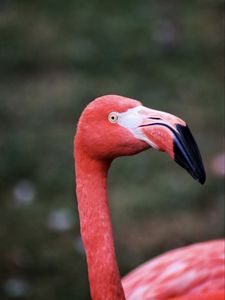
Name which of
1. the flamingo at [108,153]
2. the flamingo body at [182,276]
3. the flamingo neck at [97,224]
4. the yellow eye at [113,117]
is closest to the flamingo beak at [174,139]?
the flamingo at [108,153]

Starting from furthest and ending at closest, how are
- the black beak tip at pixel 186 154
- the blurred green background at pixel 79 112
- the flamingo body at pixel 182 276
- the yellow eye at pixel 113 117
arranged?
the blurred green background at pixel 79 112
the flamingo body at pixel 182 276
the yellow eye at pixel 113 117
the black beak tip at pixel 186 154

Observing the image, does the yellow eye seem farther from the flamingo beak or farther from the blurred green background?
the blurred green background

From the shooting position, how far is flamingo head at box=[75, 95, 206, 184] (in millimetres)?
2639

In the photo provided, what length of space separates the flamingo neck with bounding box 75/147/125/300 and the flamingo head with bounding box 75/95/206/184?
0.06 metres

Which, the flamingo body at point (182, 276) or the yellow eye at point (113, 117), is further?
the flamingo body at point (182, 276)

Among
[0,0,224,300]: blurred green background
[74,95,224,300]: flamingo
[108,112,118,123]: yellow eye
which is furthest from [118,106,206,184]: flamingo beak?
[0,0,224,300]: blurred green background

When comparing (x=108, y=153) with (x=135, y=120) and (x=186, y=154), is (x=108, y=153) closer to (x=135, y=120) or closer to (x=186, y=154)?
(x=135, y=120)

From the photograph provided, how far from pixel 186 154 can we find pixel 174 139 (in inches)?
2.3

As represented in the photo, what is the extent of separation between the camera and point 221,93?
6.63m

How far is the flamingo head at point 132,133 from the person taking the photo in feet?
8.66

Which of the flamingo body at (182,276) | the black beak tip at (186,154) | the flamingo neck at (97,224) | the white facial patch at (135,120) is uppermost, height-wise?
the white facial patch at (135,120)

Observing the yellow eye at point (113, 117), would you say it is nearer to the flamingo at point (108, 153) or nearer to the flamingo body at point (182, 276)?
the flamingo at point (108, 153)

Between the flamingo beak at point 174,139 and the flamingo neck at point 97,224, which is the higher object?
the flamingo beak at point 174,139

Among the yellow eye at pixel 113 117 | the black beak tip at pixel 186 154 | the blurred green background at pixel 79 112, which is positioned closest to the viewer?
the black beak tip at pixel 186 154
